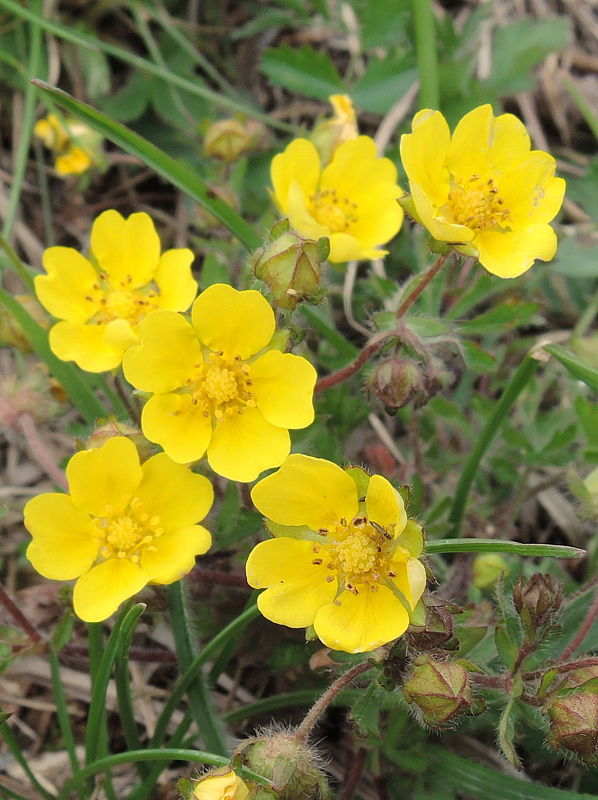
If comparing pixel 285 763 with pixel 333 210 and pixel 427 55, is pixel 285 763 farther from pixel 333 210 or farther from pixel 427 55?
pixel 427 55

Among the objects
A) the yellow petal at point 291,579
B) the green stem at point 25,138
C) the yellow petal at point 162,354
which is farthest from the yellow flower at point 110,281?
the yellow petal at point 291,579

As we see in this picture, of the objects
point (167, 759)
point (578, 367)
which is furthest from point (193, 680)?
point (578, 367)

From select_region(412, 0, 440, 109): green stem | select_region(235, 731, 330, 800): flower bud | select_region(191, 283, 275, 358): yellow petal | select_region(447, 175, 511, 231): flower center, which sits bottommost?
select_region(235, 731, 330, 800): flower bud

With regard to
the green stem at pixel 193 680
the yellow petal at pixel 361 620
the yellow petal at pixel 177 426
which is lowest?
the green stem at pixel 193 680

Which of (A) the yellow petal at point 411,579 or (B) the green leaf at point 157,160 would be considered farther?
(B) the green leaf at point 157,160

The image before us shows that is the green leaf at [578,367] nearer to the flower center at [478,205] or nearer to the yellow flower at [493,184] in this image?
the yellow flower at [493,184]

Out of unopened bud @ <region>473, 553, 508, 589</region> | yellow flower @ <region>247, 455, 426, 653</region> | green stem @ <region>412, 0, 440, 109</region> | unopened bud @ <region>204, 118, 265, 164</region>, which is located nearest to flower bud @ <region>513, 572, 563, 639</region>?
yellow flower @ <region>247, 455, 426, 653</region>

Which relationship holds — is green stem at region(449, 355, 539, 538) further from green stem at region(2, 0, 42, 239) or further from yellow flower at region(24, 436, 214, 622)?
green stem at region(2, 0, 42, 239)
